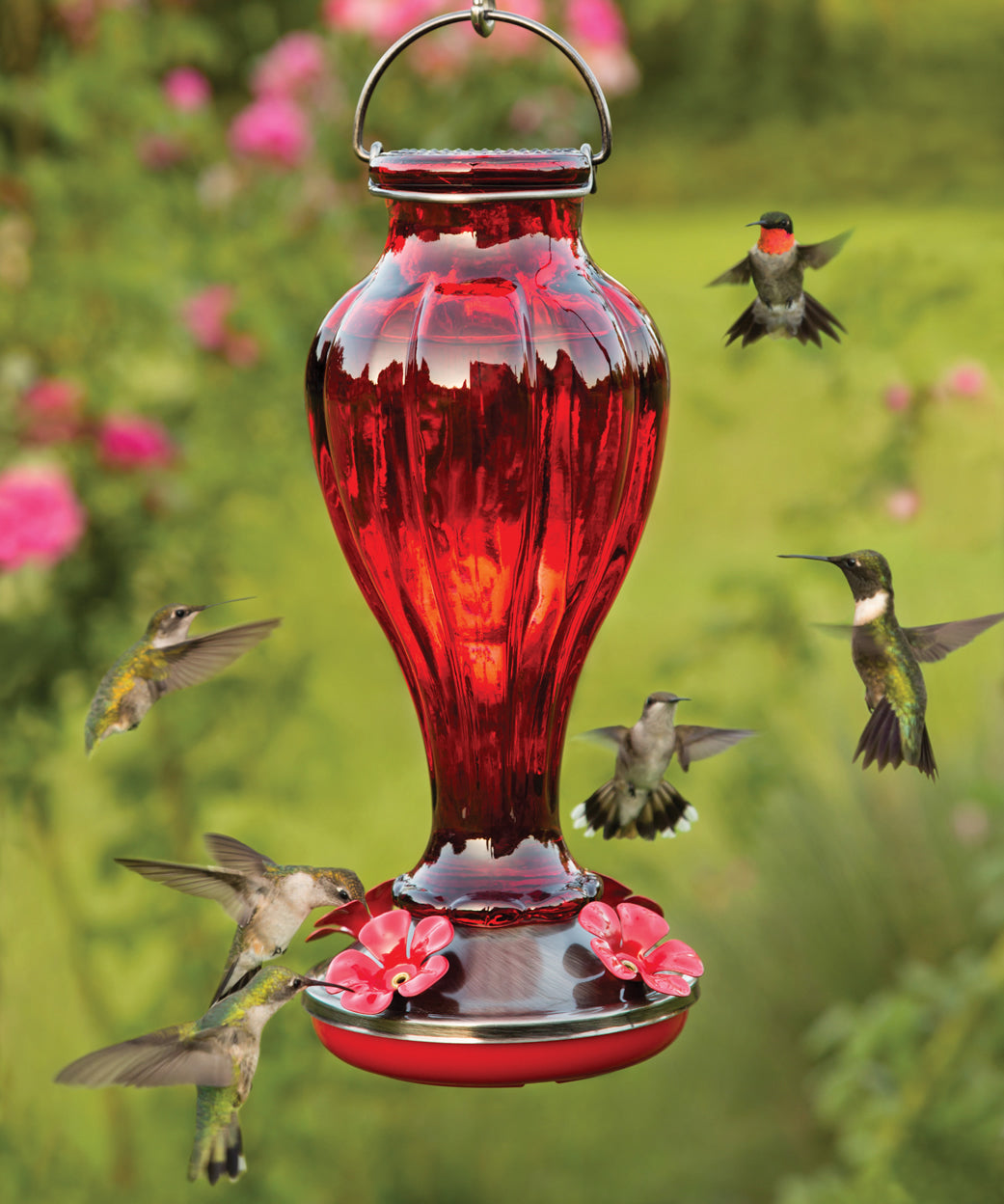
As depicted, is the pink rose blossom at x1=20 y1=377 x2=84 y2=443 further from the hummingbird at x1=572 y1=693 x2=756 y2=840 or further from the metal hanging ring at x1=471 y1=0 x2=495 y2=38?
the metal hanging ring at x1=471 y1=0 x2=495 y2=38

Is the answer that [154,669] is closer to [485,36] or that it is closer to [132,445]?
[485,36]

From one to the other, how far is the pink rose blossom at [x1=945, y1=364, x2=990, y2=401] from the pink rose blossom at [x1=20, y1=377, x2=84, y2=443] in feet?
7.08

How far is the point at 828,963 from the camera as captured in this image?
5.07 m

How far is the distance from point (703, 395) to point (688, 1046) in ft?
7.19

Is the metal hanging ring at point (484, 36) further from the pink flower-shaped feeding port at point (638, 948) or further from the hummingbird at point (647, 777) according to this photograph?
the pink flower-shaped feeding port at point (638, 948)

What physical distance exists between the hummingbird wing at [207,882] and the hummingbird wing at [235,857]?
0.02 m

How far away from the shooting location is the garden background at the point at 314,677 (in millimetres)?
4098

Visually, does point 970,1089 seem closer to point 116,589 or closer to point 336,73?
point 116,589

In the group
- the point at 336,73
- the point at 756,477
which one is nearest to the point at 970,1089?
the point at 336,73

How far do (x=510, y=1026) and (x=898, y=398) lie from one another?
90.1 inches

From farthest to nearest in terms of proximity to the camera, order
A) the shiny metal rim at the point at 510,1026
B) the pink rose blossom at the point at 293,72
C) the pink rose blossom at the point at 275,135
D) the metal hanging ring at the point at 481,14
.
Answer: the pink rose blossom at the point at 293,72 → the pink rose blossom at the point at 275,135 → the shiny metal rim at the point at 510,1026 → the metal hanging ring at the point at 481,14

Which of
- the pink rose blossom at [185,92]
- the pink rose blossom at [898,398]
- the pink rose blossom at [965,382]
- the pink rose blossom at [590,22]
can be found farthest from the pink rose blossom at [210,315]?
the pink rose blossom at [965,382]

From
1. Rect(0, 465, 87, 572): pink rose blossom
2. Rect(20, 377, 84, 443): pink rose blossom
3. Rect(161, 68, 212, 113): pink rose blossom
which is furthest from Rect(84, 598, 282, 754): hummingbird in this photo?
Rect(161, 68, 212, 113): pink rose blossom

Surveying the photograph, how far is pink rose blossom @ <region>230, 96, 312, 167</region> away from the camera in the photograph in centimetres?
443
